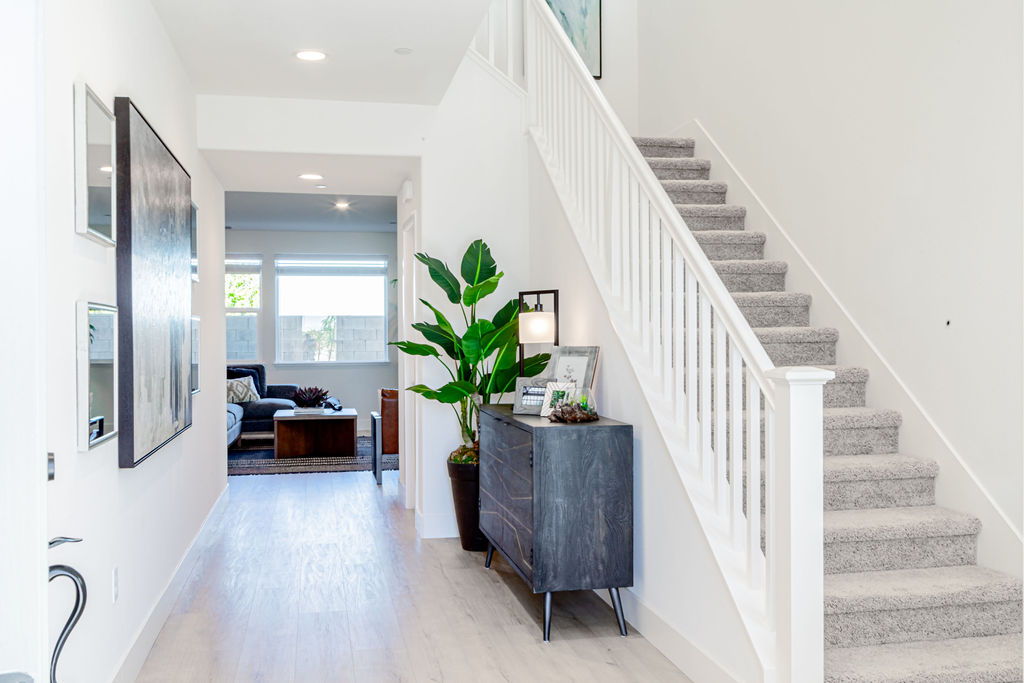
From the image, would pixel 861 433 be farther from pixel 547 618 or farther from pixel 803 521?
pixel 547 618

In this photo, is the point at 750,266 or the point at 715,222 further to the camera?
the point at 715,222

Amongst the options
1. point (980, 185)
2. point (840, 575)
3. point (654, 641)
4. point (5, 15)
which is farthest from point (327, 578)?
point (5, 15)

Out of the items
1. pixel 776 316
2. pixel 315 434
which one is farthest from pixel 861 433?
pixel 315 434

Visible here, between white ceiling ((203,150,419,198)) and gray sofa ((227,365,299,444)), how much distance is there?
326cm

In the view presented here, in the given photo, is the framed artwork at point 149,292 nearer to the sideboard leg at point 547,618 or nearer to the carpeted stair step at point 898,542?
the sideboard leg at point 547,618

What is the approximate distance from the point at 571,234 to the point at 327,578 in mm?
2193

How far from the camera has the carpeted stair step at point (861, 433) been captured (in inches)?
139

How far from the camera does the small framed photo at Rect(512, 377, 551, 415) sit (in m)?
3.98

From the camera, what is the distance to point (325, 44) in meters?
4.07

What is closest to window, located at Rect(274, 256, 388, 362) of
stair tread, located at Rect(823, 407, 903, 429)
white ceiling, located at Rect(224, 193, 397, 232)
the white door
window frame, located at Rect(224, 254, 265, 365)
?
window frame, located at Rect(224, 254, 265, 365)

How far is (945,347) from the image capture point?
3289 millimetres

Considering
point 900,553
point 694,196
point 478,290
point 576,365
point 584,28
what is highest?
point 584,28

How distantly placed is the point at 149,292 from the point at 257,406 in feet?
21.8

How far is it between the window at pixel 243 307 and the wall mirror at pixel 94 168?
29.1ft
